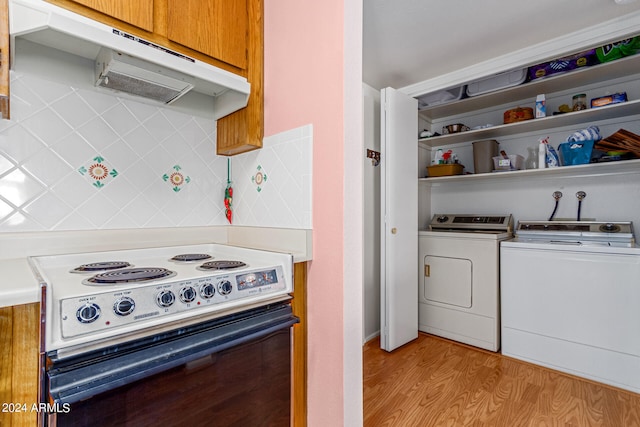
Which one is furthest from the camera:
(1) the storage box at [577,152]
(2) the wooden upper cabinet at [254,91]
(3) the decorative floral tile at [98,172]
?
(1) the storage box at [577,152]

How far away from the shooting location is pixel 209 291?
2.94 ft

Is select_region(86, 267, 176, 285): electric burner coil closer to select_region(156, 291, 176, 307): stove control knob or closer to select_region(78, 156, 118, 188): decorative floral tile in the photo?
select_region(156, 291, 176, 307): stove control knob

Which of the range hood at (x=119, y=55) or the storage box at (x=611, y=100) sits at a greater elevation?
the storage box at (x=611, y=100)

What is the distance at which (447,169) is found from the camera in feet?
8.91

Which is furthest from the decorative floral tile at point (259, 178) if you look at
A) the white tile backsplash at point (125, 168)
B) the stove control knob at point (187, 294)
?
the stove control knob at point (187, 294)

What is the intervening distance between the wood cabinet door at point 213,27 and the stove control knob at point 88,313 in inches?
37.3

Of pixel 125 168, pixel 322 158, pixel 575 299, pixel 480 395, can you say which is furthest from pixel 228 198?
pixel 575 299

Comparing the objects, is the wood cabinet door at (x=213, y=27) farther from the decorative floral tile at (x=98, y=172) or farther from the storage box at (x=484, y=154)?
the storage box at (x=484, y=154)

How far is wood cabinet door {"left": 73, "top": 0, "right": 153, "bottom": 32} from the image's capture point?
0.98m

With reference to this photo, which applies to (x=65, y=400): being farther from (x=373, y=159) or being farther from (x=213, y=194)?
(x=373, y=159)

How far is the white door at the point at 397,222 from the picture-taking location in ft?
7.74

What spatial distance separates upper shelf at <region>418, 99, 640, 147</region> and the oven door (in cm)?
229

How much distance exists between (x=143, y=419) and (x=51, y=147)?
1.02m

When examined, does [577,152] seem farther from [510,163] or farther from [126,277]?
[126,277]
